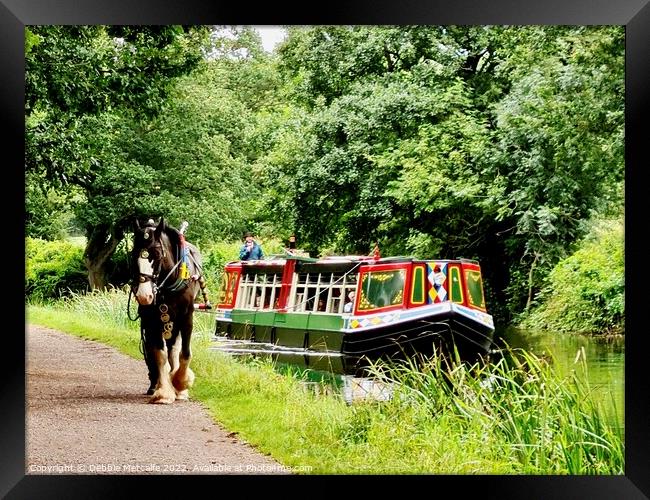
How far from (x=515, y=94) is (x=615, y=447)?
97.5 inches

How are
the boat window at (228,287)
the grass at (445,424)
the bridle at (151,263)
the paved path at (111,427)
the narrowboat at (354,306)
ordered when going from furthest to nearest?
1. the boat window at (228,287)
2. the narrowboat at (354,306)
3. the bridle at (151,263)
4. the paved path at (111,427)
5. the grass at (445,424)

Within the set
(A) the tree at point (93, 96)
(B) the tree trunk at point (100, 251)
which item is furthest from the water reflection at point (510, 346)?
(A) the tree at point (93, 96)

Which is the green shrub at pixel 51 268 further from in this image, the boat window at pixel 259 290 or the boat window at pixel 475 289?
the boat window at pixel 475 289

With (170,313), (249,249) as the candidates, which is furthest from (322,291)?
(170,313)

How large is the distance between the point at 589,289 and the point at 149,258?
9.85 feet

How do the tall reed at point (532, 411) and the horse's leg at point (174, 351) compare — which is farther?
the horse's leg at point (174, 351)

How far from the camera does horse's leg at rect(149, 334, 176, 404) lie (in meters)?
7.32

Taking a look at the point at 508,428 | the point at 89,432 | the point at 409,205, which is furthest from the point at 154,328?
the point at 508,428

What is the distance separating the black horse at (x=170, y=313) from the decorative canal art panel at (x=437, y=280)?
162 centimetres

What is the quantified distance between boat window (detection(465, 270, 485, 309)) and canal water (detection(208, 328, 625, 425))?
9.9 inches

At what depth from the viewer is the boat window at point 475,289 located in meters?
7.26

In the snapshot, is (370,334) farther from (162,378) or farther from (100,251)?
(100,251)

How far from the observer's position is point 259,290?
7.58m
